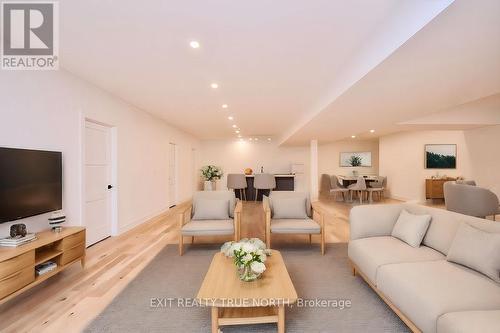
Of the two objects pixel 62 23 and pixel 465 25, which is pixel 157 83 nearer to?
pixel 62 23

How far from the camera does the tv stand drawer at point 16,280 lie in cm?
193

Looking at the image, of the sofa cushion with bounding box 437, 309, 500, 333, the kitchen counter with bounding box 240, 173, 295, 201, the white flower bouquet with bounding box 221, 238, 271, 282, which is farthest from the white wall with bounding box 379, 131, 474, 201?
the white flower bouquet with bounding box 221, 238, 271, 282

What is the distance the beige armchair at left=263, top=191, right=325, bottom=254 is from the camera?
341cm

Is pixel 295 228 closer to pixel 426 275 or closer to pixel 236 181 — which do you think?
pixel 426 275

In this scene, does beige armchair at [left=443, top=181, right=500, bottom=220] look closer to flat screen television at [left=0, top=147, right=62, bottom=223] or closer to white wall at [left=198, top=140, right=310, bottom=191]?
white wall at [left=198, top=140, right=310, bottom=191]

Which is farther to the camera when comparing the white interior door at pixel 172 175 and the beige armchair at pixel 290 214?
the white interior door at pixel 172 175

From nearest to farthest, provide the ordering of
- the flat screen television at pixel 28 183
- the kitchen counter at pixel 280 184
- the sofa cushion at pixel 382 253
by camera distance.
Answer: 1. the sofa cushion at pixel 382 253
2. the flat screen television at pixel 28 183
3. the kitchen counter at pixel 280 184

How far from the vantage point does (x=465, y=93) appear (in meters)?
3.13

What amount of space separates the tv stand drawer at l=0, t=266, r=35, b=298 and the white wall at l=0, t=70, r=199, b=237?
62cm

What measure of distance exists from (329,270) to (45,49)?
4028mm

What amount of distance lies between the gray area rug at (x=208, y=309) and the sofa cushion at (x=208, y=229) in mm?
339

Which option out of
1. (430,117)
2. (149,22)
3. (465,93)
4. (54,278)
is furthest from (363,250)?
(430,117)

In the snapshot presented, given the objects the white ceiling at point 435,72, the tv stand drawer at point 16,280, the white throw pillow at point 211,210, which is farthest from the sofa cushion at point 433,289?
the tv stand drawer at point 16,280

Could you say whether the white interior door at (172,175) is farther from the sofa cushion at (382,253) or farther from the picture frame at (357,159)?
the picture frame at (357,159)
